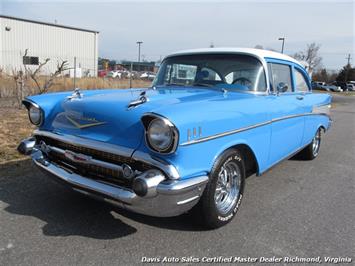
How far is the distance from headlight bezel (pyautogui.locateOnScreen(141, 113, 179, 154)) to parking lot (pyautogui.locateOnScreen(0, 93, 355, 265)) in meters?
0.83

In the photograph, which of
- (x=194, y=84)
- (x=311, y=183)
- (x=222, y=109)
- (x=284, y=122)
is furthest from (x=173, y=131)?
(x=311, y=183)

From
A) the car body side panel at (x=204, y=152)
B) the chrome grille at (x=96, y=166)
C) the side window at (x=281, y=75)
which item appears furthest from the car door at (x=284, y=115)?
the chrome grille at (x=96, y=166)

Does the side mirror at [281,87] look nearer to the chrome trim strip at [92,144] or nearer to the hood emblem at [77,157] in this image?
the chrome trim strip at [92,144]

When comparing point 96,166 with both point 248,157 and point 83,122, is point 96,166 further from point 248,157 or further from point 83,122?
point 248,157

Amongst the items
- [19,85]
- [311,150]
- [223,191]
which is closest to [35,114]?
[223,191]

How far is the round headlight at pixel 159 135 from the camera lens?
2547 millimetres

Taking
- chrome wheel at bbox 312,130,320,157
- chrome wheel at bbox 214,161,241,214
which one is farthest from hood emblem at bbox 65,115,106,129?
chrome wheel at bbox 312,130,320,157

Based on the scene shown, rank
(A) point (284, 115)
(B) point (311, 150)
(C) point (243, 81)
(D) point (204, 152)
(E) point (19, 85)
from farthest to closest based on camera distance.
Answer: (E) point (19, 85) → (B) point (311, 150) → (A) point (284, 115) → (C) point (243, 81) → (D) point (204, 152)

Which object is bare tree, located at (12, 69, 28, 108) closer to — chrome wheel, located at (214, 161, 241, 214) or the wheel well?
the wheel well

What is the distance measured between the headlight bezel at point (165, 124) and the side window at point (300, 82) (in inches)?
124

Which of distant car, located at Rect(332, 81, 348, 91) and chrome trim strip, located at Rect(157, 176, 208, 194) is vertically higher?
distant car, located at Rect(332, 81, 348, 91)

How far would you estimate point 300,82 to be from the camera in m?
5.31

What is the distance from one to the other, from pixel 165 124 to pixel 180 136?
14cm

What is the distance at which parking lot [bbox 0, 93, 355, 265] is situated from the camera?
8.91ft
